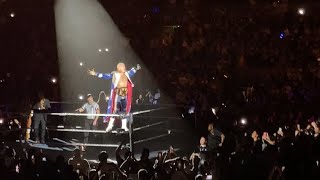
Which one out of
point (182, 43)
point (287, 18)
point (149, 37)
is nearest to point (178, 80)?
point (182, 43)

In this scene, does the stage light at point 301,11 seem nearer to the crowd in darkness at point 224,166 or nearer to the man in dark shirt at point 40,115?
the man in dark shirt at point 40,115

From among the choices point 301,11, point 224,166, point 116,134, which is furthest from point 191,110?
point 224,166

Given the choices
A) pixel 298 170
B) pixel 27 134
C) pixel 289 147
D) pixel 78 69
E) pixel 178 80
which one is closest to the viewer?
pixel 298 170

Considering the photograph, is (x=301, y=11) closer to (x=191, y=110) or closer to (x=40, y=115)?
(x=191, y=110)

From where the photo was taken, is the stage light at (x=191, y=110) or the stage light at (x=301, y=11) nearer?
the stage light at (x=191, y=110)

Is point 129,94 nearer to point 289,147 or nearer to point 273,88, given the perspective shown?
point 273,88

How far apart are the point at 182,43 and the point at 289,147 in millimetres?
9823

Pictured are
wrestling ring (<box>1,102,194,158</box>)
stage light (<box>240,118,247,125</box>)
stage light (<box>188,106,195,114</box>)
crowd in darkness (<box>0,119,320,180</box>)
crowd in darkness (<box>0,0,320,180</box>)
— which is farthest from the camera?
stage light (<box>188,106,195,114</box>)

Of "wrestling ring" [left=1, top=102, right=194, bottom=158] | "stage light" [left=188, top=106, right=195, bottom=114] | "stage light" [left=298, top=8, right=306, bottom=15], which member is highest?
"stage light" [left=298, top=8, right=306, bottom=15]

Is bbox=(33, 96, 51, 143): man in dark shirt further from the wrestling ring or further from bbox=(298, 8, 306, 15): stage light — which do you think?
bbox=(298, 8, 306, 15): stage light

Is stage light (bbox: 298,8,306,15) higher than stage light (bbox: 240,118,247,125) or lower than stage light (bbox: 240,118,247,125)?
higher

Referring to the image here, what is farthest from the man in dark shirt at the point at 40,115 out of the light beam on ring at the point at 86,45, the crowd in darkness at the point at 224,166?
the light beam on ring at the point at 86,45

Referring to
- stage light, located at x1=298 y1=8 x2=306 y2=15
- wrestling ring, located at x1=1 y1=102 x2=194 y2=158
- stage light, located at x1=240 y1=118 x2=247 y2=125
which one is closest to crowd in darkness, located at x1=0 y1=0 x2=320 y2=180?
stage light, located at x1=240 y1=118 x2=247 y2=125

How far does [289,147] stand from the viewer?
254 inches
